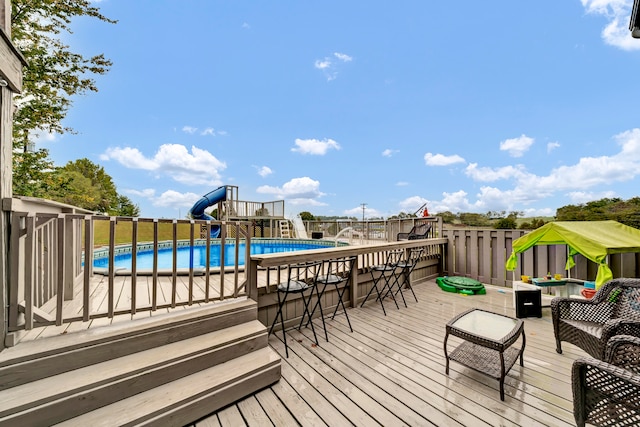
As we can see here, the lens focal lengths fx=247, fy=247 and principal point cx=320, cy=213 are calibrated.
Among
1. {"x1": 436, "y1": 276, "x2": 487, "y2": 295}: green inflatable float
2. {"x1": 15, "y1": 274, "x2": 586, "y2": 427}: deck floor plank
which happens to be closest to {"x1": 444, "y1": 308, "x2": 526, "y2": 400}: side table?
{"x1": 15, "y1": 274, "x2": 586, "y2": 427}: deck floor plank

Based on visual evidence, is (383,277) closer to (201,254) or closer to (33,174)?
(201,254)

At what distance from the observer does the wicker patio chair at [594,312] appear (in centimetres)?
233

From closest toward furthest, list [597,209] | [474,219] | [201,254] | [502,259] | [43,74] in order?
[502,259], [43,74], [201,254], [597,209], [474,219]

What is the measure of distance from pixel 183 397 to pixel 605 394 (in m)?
2.61

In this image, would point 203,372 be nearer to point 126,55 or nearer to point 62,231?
point 62,231

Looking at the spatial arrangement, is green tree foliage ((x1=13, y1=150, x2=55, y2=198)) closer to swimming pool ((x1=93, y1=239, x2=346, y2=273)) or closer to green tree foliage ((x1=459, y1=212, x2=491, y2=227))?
swimming pool ((x1=93, y1=239, x2=346, y2=273))

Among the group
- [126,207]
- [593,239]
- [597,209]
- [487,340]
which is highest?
[126,207]

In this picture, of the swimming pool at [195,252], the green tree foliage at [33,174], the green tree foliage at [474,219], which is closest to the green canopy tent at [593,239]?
the swimming pool at [195,252]

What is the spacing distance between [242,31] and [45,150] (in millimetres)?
9549


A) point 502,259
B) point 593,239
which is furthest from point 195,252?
Answer: point 593,239

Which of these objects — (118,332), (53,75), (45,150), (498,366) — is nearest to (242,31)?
(53,75)

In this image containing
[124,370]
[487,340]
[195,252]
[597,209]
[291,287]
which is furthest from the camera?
[597,209]

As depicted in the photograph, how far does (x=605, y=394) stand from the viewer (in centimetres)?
135

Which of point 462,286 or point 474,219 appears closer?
point 462,286
